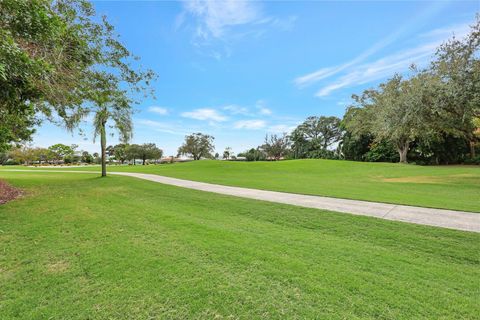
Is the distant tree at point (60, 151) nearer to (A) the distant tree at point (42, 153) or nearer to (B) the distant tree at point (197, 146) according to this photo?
(A) the distant tree at point (42, 153)

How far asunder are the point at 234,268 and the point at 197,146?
205 feet

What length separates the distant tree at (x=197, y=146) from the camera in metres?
63.7

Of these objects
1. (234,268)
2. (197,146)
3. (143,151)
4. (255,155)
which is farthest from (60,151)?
(234,268)

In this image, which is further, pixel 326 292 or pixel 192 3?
pixel 192 3

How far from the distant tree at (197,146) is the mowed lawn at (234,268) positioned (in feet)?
193

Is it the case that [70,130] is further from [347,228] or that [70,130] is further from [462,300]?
[462,300]

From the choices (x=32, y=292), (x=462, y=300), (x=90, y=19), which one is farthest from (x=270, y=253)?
(x=90, y=19)

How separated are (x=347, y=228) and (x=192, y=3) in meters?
9.62

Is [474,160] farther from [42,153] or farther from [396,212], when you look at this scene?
[42,153]

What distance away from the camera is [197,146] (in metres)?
64.4

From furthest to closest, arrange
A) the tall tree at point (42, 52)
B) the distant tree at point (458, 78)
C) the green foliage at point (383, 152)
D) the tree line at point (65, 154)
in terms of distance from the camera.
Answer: the tree line at point (65, 154), the green foliage at point (383, 152), the distant tree at point (458, 78), the tall tree at point (42, 52)

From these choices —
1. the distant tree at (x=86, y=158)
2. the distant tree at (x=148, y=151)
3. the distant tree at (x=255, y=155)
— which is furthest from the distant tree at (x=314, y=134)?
the distant tree at (x=86, y=158)

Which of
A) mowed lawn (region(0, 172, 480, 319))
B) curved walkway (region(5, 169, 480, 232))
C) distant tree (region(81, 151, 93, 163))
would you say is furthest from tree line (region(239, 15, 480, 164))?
distant tree (region(81, 151, 93, 163))

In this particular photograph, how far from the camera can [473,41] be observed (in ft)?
37.3
